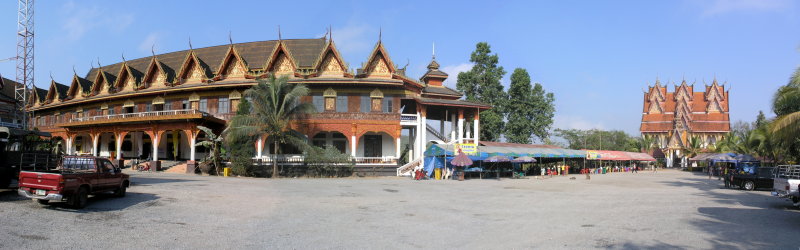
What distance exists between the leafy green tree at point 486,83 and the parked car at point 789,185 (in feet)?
105

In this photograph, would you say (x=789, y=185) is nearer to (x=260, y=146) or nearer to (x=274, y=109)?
(x=274, y=109)

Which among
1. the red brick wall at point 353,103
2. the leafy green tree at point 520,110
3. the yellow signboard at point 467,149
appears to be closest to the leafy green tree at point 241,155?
the red brick wall at point 353,103

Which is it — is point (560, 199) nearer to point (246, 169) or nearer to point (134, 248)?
point (134, 248)

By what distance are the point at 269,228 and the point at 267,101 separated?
62.4 feet

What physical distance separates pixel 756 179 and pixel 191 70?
37.6 meters

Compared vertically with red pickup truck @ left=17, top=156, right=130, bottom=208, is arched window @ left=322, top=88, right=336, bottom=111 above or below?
above

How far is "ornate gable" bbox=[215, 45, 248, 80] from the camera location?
33.3 metres

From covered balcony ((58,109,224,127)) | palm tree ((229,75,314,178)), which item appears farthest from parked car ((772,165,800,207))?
covered balcony ((58,109,224,127))

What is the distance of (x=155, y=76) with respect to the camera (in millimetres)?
36938

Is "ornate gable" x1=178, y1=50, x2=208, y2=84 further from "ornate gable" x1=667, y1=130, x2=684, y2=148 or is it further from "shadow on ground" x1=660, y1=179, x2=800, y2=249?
"ornate gable" x1=667, y1=130, x2=684, y2=148

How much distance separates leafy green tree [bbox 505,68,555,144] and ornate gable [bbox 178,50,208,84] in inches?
1166

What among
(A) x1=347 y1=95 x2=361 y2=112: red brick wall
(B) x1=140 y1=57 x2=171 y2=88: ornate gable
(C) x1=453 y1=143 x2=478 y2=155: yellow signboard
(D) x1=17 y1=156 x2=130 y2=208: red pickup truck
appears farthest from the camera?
(B) x1=140 y1=57 x2=171 y2=88: ornate gable

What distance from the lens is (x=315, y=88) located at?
105ft

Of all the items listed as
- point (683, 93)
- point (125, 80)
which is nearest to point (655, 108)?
point (683, 93)
